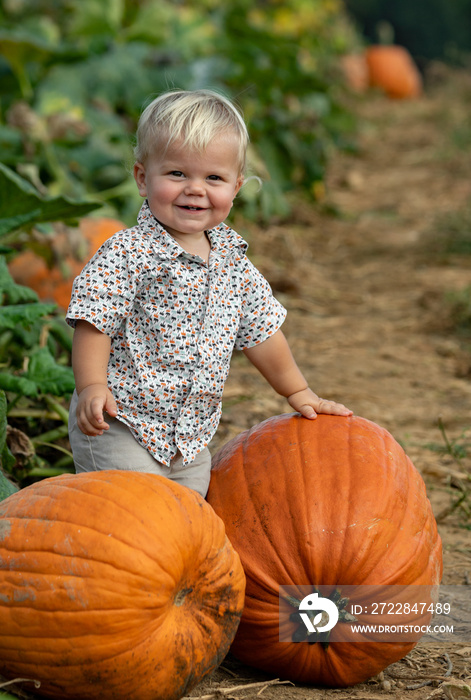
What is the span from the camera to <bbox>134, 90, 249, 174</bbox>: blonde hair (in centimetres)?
197

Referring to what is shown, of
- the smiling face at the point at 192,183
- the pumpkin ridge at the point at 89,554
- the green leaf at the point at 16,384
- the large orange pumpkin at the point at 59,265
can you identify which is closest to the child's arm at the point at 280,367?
the smiling face at the point at 192,183

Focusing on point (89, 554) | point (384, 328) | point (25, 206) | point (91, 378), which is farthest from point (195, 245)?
point (384, 328)

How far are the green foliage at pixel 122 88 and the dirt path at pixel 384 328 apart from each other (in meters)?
0.54

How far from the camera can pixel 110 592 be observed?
1.55m

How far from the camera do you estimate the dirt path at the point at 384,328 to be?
255 centimetres

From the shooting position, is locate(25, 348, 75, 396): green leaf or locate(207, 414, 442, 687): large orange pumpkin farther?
locate(25, 348, 75, 396): green leaf

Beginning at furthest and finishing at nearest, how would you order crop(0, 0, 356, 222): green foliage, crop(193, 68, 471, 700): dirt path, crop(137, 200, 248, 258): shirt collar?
crop(0, 0, 356, 222): green foliage → crop(193, 68, 471, 700): dirt path → crop(137, 200, 248, 258): shirt collar

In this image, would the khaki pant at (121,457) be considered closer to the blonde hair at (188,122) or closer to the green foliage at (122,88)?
the blonde hair at (188,122)

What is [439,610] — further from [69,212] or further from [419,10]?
[419,10]

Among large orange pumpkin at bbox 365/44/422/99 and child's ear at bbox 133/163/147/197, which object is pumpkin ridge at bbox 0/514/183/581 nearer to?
child's ear at bbox 133/163/147/197

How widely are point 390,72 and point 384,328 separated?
1238cm

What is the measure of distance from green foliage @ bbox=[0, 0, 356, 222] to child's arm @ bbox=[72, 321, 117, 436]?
7.19 feet

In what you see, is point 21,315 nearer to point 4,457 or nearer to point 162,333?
point 4,457

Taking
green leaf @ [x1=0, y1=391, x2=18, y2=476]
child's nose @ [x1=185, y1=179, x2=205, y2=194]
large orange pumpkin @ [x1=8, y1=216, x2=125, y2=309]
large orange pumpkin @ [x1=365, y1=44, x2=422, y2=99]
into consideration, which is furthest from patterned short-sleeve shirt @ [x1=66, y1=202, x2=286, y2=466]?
large orange pumpkin @ [x1=365, y1=44, x2=422, y2=99]
